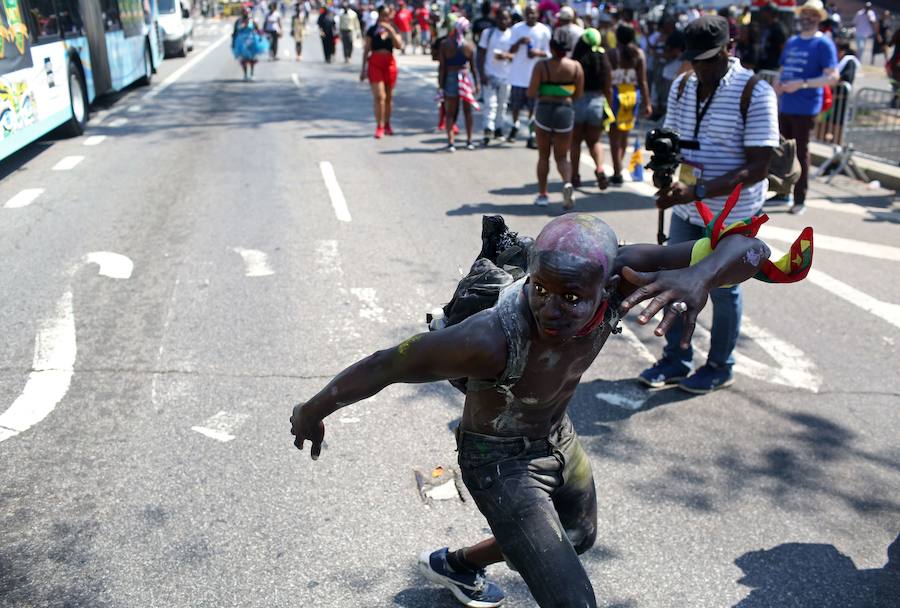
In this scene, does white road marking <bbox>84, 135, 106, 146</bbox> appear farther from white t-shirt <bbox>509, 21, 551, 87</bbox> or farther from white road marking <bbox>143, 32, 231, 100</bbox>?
white t-shirt <bbox>509, 21, 551, 87</bbox>

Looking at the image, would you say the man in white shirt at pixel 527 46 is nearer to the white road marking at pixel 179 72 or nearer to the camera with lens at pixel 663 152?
the camera with lens at pixel 663 152

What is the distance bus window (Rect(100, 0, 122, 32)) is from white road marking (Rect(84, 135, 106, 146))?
368cm

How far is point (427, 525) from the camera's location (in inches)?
151

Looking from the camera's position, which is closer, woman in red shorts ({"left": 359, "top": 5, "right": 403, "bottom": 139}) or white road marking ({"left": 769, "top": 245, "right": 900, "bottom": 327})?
white road marking ({"left": 769, "top": 245, "right": 900, "bottom": 327})

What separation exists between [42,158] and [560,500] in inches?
435

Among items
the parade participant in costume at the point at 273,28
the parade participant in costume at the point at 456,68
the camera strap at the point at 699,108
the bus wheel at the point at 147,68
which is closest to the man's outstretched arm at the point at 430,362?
the camera strap at the point at 699,108

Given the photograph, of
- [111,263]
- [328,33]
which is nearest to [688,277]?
[111,263]

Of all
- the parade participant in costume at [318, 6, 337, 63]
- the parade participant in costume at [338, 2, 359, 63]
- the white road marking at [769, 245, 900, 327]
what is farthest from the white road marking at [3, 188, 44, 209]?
the parade participant in costume at [338, 2, 359, 63]

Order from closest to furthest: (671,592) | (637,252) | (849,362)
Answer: (637,252), (671,592), (849,362)

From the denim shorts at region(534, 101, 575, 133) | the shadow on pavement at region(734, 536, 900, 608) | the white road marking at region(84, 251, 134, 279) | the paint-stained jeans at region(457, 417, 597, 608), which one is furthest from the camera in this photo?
the denim shorts at region(534, 101, 575, 133)

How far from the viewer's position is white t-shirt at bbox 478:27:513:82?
1299 cm

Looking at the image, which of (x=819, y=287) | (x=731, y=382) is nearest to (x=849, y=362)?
(x=731, y=382)

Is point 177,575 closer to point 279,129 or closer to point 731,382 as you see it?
point 731,382

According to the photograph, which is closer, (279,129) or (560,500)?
(560,500)
